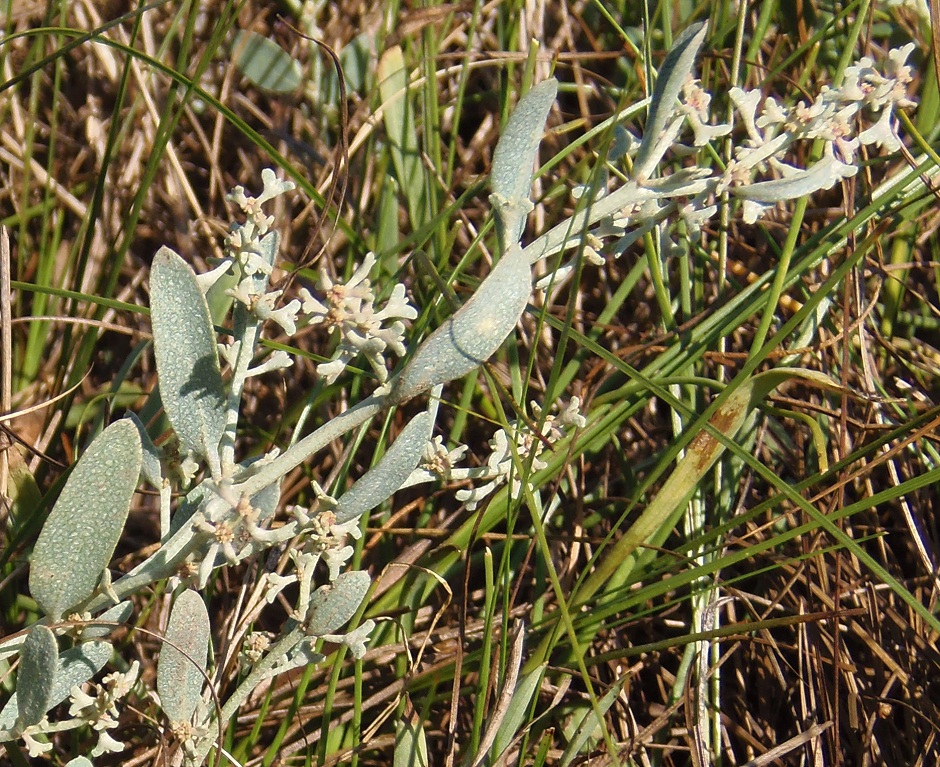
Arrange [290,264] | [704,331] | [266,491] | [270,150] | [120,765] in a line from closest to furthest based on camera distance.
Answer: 1. [266,491]
2. [120,765]
3. [270,150]
4. [704,331]
5. [290,264]

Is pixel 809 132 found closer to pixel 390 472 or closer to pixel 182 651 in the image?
pixel 390 472

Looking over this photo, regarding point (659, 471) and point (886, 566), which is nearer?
point (659, 471)

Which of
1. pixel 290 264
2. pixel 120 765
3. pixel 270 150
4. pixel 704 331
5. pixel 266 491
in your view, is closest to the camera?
pixel 266 491

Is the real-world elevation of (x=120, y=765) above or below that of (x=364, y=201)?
below

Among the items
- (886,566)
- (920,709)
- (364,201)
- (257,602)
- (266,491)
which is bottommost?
(920,709)

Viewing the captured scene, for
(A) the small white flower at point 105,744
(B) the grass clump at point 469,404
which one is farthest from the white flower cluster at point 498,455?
(A) the small white flower at point 105,744

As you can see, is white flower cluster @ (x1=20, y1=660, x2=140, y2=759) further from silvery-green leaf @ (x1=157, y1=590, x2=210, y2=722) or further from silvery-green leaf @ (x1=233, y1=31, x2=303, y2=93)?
silvery-green leaf @ (x1=233, y1=31, x2=303, y2=93)

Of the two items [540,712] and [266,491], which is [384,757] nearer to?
[540,712]

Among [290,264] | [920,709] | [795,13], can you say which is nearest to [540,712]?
[920,709]
